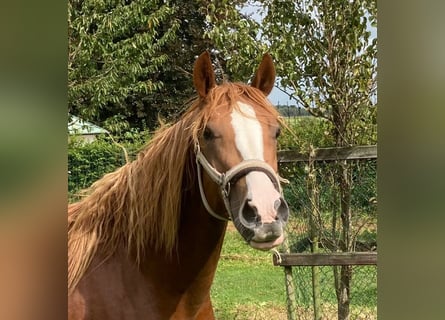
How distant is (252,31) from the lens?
1470 millimetres

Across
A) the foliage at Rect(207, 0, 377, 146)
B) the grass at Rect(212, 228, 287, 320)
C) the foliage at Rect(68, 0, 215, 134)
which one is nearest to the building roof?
the foliage at Rect(68, 0, 215, 134)

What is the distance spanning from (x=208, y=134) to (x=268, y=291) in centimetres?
85

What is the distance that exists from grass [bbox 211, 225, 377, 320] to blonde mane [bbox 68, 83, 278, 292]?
1.38 ft

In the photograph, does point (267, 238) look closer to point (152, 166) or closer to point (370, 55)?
point (152, 166)

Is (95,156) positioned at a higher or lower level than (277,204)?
higher

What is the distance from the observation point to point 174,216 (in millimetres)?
1061

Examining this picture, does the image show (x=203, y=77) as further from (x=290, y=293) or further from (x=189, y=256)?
(x=290, y=293)

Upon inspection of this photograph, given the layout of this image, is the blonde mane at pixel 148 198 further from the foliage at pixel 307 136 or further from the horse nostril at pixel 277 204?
the foliage at pixel 307 136

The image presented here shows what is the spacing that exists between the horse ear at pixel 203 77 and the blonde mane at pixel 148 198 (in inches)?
1.0

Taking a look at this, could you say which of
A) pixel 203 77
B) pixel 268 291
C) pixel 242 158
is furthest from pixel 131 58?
pixel 268 291

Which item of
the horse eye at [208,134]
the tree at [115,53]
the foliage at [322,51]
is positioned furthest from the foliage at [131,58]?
the horse eye at [208,134]

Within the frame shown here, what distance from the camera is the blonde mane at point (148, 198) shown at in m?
1.05
